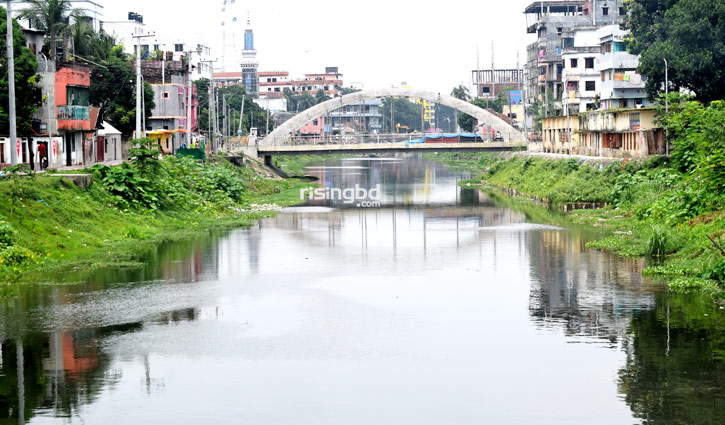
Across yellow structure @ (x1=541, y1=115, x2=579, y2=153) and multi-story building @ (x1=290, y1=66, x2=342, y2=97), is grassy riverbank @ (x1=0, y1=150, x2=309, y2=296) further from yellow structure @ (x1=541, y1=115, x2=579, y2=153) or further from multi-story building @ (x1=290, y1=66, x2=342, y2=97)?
multi-story building @ (x1=290, y1=66, x2=342, y2=97)

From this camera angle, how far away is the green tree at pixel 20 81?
4144 cm

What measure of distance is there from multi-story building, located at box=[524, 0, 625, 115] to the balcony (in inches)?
2550

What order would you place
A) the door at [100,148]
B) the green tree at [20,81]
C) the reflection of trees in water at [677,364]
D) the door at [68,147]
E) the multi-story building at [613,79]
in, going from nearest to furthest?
the reflection of trees in water at [677,364]
the green tree at [20,81]
the door at [68,147]
the door at [100,148]
the multi-story building at [613,79]

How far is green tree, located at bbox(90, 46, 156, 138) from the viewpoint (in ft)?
194

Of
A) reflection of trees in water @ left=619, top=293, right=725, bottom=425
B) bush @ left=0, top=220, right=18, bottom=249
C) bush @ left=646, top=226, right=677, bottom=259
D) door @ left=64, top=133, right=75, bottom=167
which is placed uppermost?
door @ left=64, top=133, right=75, bottom=167

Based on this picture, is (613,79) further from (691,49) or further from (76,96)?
(76,96)

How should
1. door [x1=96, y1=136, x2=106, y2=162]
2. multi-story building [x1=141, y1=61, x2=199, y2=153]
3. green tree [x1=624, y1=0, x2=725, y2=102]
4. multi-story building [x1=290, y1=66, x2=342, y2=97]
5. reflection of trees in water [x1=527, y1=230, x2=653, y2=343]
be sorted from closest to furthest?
reflection of trees in water [x1=527, y1=230, x2=653, y2=343] → green tree [x1=624, y1=0, x2=725, y2=102] → door [x1=96, y1=136, x2=106, y2=162] → multi-story building [x1=141, y1=61, x2=199, y2=153] → multi-story building [x1=290, y1=66, x2=342, y2=97]

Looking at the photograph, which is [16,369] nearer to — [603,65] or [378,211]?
[378,211]

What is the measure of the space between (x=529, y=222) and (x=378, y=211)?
1103cm

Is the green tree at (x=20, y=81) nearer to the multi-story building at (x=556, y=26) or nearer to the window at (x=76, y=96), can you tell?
the window at (x=76, y=96)

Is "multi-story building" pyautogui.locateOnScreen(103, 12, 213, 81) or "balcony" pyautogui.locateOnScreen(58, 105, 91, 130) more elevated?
"multi-story building" pyautogui.locateOnScreen(103, 12, 213, 81)

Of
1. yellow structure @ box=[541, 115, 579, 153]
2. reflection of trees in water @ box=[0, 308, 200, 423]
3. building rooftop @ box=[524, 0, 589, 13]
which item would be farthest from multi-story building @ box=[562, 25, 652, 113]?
reflection of trees in water @ box=[0, 308, 200, 423]

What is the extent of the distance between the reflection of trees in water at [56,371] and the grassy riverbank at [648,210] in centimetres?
1434

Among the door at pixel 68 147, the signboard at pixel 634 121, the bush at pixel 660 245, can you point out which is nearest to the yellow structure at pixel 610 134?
the signboard at pixel 634 121
